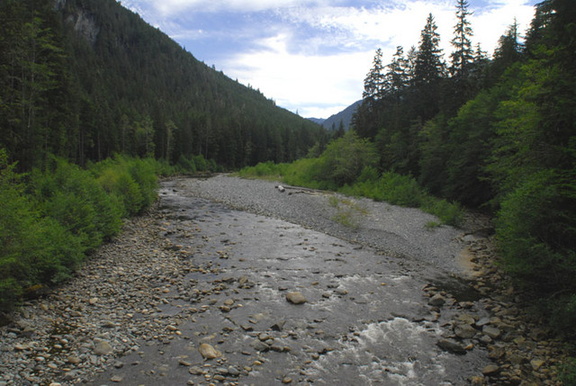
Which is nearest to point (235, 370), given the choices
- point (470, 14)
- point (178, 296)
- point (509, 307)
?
point (178, 296)

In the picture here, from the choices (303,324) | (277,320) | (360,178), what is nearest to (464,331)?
Answer: (303,324)

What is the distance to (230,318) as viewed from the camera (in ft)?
29.5

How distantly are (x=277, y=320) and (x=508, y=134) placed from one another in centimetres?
1586

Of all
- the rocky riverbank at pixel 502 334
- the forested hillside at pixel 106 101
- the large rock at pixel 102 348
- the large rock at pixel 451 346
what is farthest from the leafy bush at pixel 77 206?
the rocky riverbank at pixel 502 334

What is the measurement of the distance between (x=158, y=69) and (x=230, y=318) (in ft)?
639

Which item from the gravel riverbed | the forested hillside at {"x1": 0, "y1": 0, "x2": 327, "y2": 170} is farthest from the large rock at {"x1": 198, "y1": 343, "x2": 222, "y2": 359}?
the forested hillside at {"x1": 0, "y1": 0, "x2": 327, "y2": 170}

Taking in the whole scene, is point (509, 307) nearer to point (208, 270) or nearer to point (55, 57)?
point (208, 270)

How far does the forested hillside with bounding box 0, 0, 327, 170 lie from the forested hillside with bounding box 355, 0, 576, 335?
86.0ft

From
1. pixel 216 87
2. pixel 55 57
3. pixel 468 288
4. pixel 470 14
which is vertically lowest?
pixel 468 288

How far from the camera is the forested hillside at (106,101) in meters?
22.2

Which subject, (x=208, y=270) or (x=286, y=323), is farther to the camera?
(x=208, y=270)

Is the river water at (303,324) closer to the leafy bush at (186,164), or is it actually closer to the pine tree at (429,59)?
the pine tree at (429,59)

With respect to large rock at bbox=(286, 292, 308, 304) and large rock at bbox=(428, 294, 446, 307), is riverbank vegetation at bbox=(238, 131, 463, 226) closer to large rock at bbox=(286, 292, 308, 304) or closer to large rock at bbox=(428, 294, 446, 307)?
large rock at bbox=(428, 294, 446, 307)

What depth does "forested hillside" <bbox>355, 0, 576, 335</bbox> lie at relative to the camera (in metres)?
9.43
